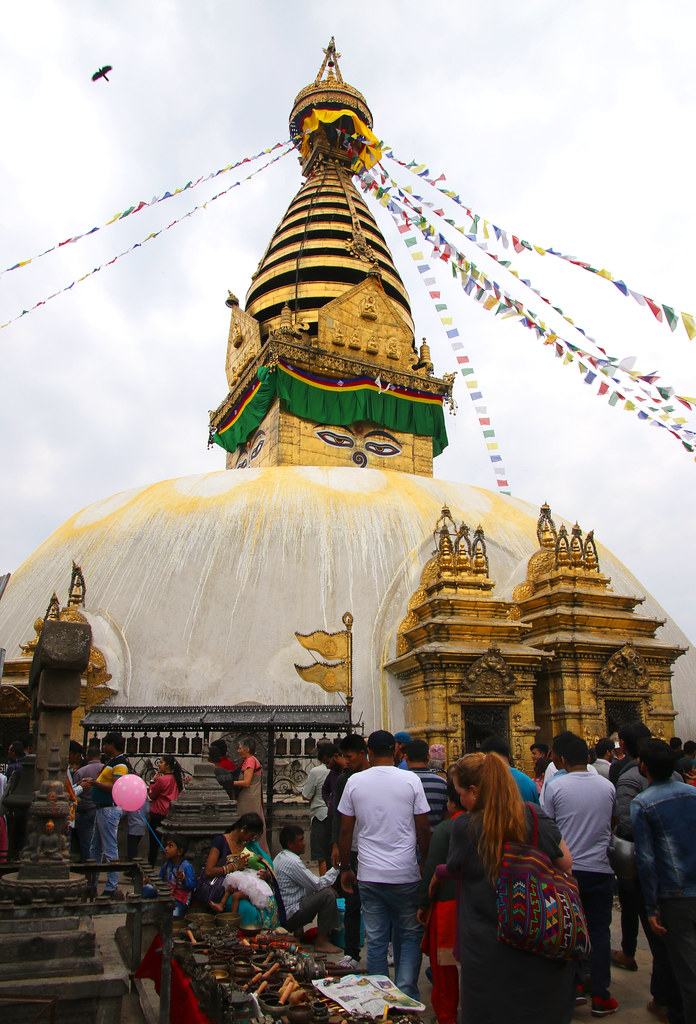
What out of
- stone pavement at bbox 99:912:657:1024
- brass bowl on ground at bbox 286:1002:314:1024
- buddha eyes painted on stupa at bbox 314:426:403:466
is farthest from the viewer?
buddha eyes painted on stupa at bbox 314:426:403:466

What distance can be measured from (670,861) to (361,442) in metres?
18.2

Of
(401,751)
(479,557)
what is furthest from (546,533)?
(401,751)

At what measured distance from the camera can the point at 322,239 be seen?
25281mm

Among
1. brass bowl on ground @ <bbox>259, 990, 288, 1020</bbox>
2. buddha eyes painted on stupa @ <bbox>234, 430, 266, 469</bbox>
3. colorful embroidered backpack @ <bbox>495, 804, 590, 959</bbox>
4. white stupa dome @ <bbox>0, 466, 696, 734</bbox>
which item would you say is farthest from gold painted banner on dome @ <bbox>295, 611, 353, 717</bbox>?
buddha eyes painted on stupa @ <bbox>234, 430, 266, 469</bbox>

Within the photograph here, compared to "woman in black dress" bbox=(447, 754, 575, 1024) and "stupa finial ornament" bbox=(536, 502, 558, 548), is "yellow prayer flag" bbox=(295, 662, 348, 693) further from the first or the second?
"woman in black dress" bbox=(447, 754, 575, 1024)

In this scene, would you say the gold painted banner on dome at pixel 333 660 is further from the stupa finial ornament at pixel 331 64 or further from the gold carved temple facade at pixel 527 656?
the stupa finial ornament at pixel 331 64

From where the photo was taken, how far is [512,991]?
260 centimetres

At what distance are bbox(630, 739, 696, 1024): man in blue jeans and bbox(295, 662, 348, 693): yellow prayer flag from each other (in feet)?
26.7

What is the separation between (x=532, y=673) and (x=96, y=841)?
6.89m

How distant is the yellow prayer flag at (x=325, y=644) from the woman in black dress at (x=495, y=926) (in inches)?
362

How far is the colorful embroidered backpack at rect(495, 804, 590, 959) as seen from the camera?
252cm

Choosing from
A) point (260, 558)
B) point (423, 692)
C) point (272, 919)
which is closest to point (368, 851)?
point (272, 919)

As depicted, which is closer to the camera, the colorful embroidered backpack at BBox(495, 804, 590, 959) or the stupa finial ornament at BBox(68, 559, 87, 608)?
the colorful embroidered backpack at BBox(495, 804, 590, 959)

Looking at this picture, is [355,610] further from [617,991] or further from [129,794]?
[617,991]
